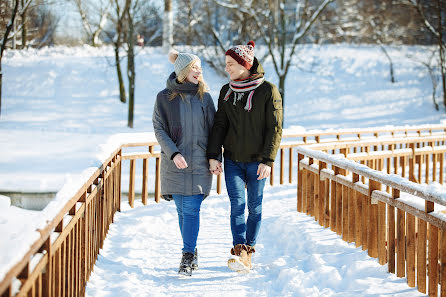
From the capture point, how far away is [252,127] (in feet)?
15.4

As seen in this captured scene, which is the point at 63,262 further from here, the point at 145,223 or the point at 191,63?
the point at 145,223

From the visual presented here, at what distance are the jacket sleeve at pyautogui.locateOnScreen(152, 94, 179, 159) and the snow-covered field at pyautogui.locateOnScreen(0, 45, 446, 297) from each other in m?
0.64

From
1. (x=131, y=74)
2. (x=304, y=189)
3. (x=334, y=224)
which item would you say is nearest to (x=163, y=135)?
(x=334, y=224)

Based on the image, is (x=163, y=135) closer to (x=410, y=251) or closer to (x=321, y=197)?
(x=410, y=251)

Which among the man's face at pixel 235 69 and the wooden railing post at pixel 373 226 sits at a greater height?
the man's face at pixel 235 69

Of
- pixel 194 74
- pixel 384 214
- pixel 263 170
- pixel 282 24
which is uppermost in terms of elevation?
pixel 282 24

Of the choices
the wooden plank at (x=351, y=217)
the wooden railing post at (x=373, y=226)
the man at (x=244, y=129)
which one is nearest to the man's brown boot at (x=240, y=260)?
the man at (x=244, y=129)

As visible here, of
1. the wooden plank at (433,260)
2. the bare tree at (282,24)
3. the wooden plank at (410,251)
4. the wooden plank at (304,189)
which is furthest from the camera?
the bare tree at (282,24)

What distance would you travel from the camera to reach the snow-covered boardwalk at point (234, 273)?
14.5 feet

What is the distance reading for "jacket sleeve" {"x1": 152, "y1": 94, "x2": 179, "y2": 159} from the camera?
452cm

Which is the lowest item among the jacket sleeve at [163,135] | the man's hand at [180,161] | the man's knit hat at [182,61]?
the man's hand at [180,161]

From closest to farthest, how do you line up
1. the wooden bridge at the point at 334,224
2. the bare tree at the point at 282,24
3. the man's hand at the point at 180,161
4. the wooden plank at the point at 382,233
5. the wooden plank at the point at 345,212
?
1. the wooden bridge at the point at 334,224
2. the man's hand at the point at 180,161
3. the wooden plank at the point at 382,233
4. the wooden plank at the point at 345,212
5. the bare tree at the point at 282,24

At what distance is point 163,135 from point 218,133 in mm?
464

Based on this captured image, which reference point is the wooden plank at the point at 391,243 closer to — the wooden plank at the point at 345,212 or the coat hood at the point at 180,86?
the wooden plank at the point at 345,212
